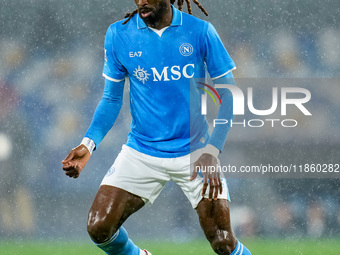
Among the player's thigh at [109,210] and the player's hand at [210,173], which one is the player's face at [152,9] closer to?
the player's hand at [210,173]

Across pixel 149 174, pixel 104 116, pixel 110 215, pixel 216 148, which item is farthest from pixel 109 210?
pixel 216 148

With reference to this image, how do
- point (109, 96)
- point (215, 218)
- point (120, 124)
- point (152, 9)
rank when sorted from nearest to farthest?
point (215, 218) < point (152, 9) < point (109, 96) < point (120, 124)

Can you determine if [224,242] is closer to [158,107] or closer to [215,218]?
[215,218]

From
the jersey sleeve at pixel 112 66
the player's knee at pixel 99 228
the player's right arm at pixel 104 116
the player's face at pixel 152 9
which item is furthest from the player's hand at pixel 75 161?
the player's face at pixel 152 9

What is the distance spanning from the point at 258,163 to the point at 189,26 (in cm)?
435

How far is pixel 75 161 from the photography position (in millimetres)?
3967

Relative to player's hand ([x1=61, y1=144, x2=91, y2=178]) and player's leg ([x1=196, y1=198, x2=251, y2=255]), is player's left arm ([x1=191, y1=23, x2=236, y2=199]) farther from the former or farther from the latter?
player's hand ([x1=61, y1=144, x2=91, y2=178])

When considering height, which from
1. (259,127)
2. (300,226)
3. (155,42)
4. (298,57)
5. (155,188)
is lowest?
(300,226)

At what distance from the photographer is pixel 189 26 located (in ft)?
14.2

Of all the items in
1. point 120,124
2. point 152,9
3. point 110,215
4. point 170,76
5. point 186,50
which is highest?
point 152,9

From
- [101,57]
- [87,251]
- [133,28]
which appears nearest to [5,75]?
[101,57]

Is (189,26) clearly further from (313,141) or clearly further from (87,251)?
(313,141)

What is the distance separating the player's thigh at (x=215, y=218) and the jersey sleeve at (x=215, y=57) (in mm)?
787

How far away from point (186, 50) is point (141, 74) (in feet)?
1.06
